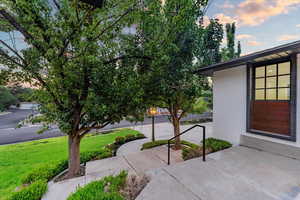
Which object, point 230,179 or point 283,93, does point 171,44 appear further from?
point 230,179

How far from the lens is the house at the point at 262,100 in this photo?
344cm

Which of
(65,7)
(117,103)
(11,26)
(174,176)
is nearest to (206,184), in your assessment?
(174,176)

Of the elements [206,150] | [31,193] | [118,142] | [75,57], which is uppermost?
[75,57]

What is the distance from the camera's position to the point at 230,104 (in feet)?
16.1

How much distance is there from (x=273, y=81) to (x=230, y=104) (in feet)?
4.57

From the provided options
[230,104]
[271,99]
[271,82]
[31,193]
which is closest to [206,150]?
[230,104]

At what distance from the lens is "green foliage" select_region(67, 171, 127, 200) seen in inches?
88.5

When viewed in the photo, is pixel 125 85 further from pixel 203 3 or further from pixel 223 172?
pixel 203 3

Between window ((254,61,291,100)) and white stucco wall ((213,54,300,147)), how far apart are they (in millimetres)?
344

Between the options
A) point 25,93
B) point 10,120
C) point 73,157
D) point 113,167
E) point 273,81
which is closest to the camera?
point 25,93

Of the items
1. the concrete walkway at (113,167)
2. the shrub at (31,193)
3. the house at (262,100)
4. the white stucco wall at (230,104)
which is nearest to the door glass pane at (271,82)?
the house at (262,100)

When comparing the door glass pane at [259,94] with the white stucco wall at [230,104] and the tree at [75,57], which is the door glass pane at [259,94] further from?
the tree at [75,57]

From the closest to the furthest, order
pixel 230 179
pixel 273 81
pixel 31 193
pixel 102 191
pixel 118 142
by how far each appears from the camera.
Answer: pixel 102 191 → pixel 230 179 → pixel 31 193 → pixel 273 81 → pixel 118 142

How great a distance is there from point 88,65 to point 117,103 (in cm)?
112
